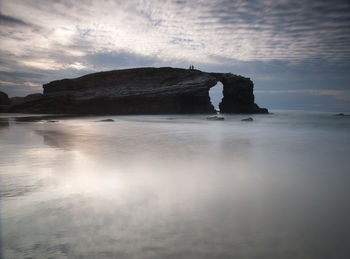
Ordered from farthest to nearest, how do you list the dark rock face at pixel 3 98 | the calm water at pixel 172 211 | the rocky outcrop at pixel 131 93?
the dark rock face at pixel 3 98
the rocky outcrop at pixel 131 93
the calm water at pixel 172 211

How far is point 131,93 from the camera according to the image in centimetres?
2912

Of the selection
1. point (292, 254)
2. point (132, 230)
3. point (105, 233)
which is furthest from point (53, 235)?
point (292, 254)

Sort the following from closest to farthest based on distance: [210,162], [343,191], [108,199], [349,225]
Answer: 1. [349,225]
2. [108,199]
3. [343,191]
4. [210,162]

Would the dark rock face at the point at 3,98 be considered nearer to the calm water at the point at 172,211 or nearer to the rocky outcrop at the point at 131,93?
the rocky outcrop at the point at 131,93

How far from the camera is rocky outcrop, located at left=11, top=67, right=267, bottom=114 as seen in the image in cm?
2895

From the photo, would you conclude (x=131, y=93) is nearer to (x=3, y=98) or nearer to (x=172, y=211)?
(x=172, y=211)

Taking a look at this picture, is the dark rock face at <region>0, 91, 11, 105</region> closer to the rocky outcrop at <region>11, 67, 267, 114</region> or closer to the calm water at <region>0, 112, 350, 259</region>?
the rocky outcrop at <region>11, 67, 267, 114</region>

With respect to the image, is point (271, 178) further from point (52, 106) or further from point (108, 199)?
point (52, 106)

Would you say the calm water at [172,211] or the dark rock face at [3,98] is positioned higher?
the dark rock face at [3,98]

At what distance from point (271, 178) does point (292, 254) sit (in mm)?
1636

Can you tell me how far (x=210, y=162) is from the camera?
378 centimetres

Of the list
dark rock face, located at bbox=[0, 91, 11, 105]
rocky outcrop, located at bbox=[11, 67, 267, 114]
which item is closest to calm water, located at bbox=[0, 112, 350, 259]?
rocky outcrop, located at bbox=[11, 67, 267, 114]

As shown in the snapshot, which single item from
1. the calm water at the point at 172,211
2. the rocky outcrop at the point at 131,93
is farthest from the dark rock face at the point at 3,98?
the calm water at the point at 172,211

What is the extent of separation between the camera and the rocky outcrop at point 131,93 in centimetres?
2895
